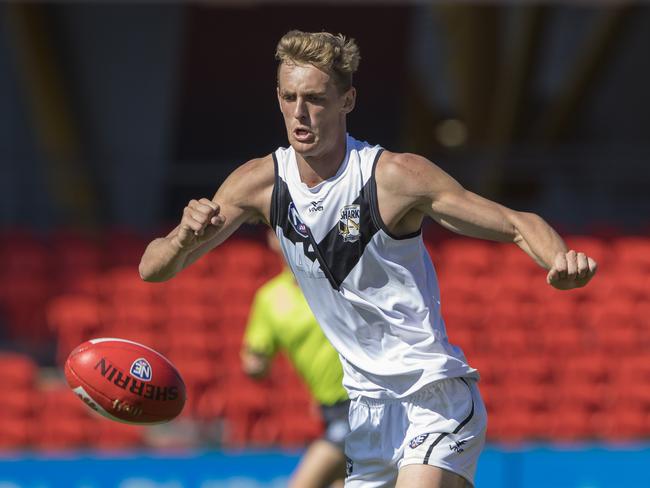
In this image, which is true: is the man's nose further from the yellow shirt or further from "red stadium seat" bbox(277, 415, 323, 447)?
"red stadium seat" bbox(277, 415, 323, 447)

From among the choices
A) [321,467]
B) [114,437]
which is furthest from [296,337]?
[114,437]

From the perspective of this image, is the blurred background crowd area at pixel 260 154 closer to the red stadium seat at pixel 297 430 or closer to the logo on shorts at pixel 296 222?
the red stadium seat at pixel 297 430

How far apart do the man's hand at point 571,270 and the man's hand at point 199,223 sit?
3.58 ft

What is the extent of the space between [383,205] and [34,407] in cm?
667

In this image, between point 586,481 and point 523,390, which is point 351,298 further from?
point 523,390

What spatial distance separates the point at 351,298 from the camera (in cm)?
418

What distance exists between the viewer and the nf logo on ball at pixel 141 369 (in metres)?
4.53

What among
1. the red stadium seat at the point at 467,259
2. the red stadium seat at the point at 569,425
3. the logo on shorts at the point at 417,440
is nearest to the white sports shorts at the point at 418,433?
the logo on shorts at the point at 417,440

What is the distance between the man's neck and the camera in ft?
13.7

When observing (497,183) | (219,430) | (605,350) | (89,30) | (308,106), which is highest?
(89,30)

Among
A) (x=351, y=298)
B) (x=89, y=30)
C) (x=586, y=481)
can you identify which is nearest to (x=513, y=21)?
(x=89, y=30)

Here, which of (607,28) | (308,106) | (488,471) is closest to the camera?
(308,106)

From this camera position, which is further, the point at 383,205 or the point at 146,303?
the point at 146,303

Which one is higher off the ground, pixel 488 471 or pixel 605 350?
pixel 605 350
